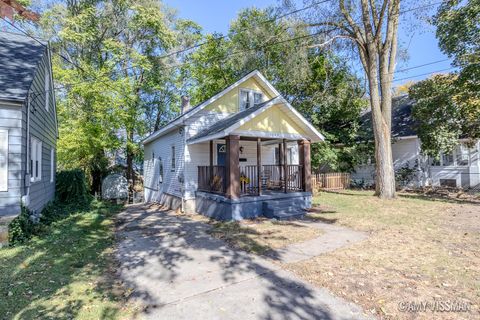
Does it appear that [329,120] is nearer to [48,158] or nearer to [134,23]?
[134,23]

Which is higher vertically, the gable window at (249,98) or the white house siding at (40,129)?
the gable window at (249,98)

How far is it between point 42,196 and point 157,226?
403 cm

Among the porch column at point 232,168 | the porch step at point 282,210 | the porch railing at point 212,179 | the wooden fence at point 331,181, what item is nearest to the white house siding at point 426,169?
the wooden fence at point 331,181

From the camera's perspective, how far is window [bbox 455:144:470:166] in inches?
634

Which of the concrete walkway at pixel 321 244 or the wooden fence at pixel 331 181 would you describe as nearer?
the concrete walkway at pixel 321 244

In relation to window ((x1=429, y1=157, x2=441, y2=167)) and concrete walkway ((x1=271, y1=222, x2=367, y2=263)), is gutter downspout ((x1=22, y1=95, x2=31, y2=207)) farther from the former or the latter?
window ((x1=429, y1=157, x2=441, y2=167))

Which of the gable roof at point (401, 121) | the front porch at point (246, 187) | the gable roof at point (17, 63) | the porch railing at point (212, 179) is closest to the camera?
the gable roof at point (17, 63)

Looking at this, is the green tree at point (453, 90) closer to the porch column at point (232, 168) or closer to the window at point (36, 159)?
the porch column at point (232, 168)

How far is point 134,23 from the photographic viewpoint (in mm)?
20109

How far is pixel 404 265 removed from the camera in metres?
4.95

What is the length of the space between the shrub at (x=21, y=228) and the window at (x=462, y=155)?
68.2 ft

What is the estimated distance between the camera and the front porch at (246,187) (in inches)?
366

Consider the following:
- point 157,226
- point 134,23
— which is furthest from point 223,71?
point 157,226

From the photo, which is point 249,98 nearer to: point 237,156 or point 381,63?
point 237,156
